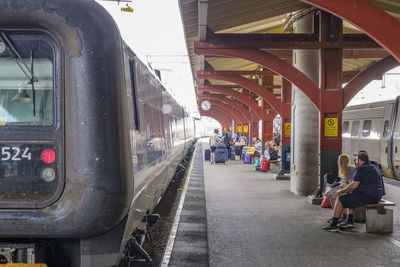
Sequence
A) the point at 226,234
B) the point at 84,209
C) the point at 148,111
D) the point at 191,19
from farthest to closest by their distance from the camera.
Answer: the point at 191,19 → the point at 226,234 → the point at 148,111 → the point at 84,209

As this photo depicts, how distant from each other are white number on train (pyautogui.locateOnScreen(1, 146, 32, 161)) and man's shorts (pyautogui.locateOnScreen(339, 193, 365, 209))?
5347 mm

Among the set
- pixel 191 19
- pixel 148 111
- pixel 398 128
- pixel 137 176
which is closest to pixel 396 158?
pixel 398 128

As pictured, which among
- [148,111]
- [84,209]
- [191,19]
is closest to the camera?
[84,209]

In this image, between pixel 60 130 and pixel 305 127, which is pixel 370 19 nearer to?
pixel 60 130

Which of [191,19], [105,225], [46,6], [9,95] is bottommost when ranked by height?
[105,225]

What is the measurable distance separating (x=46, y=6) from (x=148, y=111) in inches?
95.7

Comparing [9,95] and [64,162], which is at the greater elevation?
[9,95]

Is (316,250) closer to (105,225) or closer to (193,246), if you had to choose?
(193,246)

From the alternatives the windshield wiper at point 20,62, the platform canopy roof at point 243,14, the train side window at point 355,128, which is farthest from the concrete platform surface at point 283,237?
the train side window at point 355,128

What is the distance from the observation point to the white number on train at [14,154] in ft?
11.1

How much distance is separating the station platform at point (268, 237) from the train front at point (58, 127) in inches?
102

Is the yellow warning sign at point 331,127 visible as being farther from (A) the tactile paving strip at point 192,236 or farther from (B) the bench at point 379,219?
(A) the tactile paving strip at point 192,236

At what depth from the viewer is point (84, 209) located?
330cm

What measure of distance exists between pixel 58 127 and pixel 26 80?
400mm
